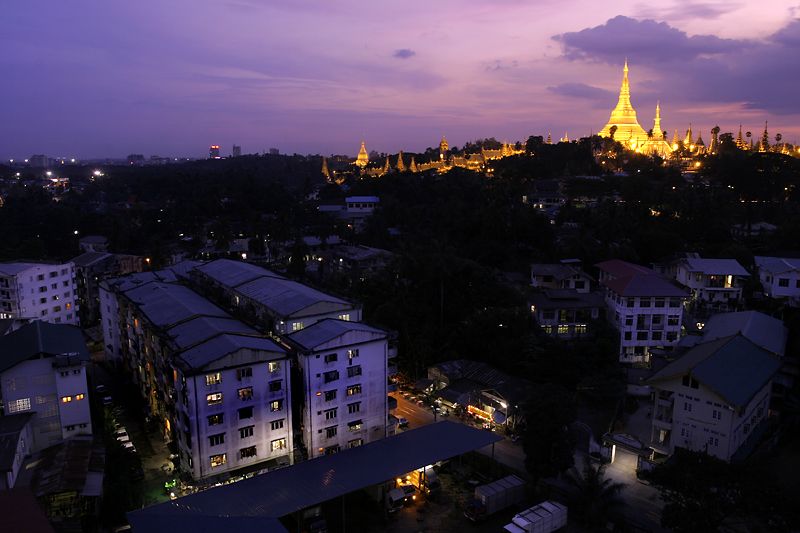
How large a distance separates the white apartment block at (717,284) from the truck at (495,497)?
17.4 metres

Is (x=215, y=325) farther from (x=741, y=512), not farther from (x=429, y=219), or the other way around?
(x=429, y=219)

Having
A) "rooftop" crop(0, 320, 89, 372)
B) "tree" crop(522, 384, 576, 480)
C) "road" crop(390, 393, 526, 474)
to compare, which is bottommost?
"road" crop(390, 393, 526, 474)

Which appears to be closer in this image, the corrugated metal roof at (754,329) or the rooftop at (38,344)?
the rooftop at (38,344)

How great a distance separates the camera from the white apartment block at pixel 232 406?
14508 mm

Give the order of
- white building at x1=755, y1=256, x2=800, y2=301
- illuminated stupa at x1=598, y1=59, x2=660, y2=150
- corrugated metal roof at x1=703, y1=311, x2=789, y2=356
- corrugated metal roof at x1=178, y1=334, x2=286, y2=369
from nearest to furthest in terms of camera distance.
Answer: corrugated metal roof at x1=178, y1=334, x2=286, y2=369
corrugated metal roof at x1=703, y1=311, x2=789, y2=356
white building at x1=755, y1=256, x2=800, y2=301
illuminated stupa at x1=598, y1=59, x2=660, y2=150

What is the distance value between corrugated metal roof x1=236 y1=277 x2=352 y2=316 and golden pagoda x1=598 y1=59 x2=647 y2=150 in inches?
2232

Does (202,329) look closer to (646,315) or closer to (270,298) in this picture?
(270,298)

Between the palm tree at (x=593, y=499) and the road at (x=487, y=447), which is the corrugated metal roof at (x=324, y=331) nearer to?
the road at (x=487, y=447)

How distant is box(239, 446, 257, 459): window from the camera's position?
50.1 ft

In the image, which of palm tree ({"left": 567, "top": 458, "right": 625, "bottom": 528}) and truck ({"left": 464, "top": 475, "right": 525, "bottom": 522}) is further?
truck ({"left": 464, "top": 475, "right": 525, "bottom": 522})

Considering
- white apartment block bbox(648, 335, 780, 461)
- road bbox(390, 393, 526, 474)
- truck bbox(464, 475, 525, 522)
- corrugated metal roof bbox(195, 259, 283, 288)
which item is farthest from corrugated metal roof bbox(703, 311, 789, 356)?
corrugated metal roof bbox(195, 259, 283, 288)

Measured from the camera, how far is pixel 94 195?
208 ft

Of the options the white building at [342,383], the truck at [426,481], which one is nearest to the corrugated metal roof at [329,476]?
the truck at [426,481]

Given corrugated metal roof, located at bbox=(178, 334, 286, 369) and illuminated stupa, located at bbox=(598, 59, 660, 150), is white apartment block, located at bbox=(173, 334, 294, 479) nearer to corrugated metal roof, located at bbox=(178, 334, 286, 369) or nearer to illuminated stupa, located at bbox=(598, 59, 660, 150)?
corrugated metal roof, located at bbox=(178, 334, 286, 369)
